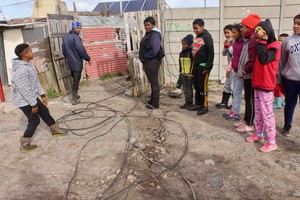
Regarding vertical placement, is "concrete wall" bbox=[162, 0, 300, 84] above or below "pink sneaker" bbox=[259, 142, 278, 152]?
above

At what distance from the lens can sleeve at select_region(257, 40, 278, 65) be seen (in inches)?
148

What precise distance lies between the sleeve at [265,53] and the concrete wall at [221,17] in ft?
15.1

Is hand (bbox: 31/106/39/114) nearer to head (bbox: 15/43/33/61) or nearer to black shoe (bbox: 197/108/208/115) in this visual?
head (bbox: 15/43/33/61)

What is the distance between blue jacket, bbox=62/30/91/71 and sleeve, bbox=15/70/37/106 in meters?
2.68

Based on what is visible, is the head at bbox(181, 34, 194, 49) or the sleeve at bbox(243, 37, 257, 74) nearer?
the sleeve at bbox(243, 37, 257, 74)

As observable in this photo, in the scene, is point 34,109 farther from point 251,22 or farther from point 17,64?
point 251,22

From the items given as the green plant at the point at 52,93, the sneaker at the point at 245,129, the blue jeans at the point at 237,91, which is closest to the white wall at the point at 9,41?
the green plant at the point at 52,93

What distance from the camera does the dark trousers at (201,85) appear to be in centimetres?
553

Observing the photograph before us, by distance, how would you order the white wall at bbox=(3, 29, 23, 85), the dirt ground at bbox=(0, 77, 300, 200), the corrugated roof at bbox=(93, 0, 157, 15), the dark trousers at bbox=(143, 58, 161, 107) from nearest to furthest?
the dirt ground at bbox=(0, 77, 300, 200) → the dark trousers at bbox=(143, 58, 161, 107) → the white wall at bbox=(3, 29, 23, 85) → the corrugated roof at bbox=(93, 0, 157, 15)

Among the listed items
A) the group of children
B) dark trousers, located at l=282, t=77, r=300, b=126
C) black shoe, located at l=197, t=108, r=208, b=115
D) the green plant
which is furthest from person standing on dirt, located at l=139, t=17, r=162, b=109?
the green plant

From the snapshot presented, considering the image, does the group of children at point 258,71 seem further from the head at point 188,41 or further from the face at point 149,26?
the face at point 149,26

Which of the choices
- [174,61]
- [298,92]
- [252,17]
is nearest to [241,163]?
[298,92]

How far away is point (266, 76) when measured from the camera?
3857mm

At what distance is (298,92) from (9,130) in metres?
5.40
